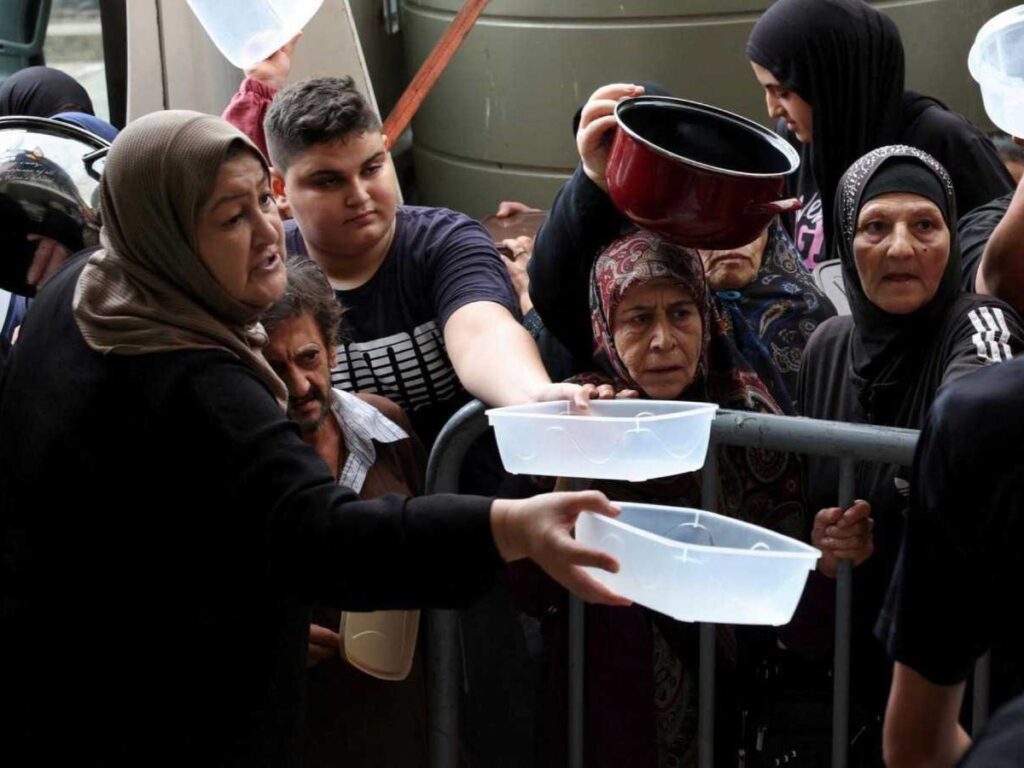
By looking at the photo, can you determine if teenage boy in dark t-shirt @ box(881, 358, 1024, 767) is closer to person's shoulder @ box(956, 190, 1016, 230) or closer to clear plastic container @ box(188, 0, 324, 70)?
person's shoulder @ box(956, 190, 1016, 230)

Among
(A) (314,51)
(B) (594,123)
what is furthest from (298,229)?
(A) (314,51)

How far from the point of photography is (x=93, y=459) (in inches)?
80.2

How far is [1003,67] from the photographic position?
3.23 metres

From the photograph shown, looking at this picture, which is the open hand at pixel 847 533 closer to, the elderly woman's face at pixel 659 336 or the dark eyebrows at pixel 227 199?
the elderly woman's face at pixel 659 336

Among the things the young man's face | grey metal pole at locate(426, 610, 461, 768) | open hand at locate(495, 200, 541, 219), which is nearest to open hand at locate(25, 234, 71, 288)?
the young man's face

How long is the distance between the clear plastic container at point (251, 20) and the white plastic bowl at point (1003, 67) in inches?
59.3

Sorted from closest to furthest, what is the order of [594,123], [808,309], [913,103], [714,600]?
[714,600] → [594,123] → [808,309] → [913,103]

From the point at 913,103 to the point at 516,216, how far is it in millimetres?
1768

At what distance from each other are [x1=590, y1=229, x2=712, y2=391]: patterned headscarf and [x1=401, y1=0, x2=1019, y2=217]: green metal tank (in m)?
2.74

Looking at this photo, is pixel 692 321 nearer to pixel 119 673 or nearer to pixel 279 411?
pixel 279 411

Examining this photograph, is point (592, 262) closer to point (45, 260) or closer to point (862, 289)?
point (862, 289)

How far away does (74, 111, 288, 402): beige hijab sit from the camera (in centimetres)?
207

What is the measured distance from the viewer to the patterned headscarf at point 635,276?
2668 mm

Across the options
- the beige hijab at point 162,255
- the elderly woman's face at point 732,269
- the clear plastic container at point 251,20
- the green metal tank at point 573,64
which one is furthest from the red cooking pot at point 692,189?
the green metal tank at point 573,64
